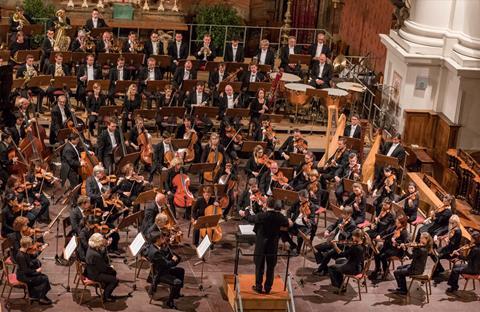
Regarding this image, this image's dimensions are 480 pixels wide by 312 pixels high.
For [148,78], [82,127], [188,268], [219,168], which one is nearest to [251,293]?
[188,268]

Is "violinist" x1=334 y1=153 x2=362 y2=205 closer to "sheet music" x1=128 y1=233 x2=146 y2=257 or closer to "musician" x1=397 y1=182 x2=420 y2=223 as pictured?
"musician" x1=397 y1=182 x2=420 y2=223

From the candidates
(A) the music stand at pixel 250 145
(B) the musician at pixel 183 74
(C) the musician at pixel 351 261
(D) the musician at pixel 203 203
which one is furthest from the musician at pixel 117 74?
(C) the musician at pixel 351 261

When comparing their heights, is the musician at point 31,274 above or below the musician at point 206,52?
below

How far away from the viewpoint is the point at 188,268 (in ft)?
60.4

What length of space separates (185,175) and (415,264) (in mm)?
4245

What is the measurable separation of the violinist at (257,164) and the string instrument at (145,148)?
1747 mm

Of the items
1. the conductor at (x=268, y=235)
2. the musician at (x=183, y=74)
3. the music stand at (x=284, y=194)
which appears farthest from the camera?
the musician at (x=183, y=74)

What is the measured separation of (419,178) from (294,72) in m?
3.82

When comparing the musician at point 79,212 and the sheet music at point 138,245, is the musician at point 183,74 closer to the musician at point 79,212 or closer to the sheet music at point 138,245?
the musician at point 79,212

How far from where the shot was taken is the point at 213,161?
2062 cm

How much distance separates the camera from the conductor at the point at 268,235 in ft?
54.0

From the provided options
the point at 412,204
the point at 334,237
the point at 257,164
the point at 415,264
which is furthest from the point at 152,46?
the point at 415,264

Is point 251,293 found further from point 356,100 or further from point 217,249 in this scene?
point 356,100

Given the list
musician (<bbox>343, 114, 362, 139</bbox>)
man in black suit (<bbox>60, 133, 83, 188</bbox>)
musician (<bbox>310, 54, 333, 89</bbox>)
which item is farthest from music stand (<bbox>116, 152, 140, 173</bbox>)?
musician (<bbox>310, 54, 333, 89</bbox>)
